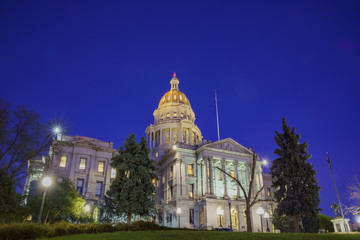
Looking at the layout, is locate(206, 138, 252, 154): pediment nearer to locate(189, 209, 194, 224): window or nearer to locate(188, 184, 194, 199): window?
locate(188, 184, 194, 199): window

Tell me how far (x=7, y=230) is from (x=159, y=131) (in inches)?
2659

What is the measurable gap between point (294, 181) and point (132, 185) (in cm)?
2058

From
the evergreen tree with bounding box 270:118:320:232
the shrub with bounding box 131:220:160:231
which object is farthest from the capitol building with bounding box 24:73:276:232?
the shrub with bounding box 131:220:160:231

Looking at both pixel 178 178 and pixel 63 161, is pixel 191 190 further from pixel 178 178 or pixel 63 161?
pixel 63 161

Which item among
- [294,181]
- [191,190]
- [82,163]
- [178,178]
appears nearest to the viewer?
[294,181]

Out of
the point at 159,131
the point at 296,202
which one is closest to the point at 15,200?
the point at 296,202

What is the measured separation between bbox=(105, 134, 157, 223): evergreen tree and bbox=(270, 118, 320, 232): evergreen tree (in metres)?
16.8

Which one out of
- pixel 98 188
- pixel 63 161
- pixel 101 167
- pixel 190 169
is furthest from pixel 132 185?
pixel 63 161

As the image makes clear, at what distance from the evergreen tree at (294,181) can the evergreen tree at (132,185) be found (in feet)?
55.2

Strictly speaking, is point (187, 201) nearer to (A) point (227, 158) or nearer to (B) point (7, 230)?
(A) point (227, 158)

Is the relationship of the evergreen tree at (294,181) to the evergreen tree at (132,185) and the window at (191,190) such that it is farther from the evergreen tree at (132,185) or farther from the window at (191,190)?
the window at (191,190)

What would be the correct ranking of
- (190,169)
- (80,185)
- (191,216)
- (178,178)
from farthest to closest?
(190,169)
(178,178)
(80,185)
(191,216)

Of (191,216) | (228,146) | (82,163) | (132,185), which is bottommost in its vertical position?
(191,216)

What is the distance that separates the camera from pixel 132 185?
116ft
